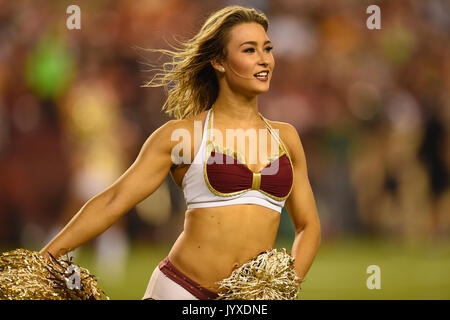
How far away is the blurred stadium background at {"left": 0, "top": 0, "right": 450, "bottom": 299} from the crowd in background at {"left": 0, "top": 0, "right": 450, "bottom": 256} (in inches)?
0.9

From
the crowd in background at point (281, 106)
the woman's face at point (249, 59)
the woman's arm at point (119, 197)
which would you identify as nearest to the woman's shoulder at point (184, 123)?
the woman's arm at point (119, 197)

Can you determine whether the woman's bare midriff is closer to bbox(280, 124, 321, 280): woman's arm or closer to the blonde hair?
bbox(280, 124, 321, 280): woman's arm

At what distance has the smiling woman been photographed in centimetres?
342

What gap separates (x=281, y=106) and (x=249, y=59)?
780 cm

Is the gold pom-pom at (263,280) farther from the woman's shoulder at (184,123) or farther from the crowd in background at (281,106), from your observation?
the crowd in background at (281,106)

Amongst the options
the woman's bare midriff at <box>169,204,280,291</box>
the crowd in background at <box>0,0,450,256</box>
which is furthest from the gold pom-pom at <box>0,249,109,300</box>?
the crowd in background at <box>0,0,450,256</box>

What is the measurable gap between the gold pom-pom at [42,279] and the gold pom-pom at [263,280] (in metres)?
0.60

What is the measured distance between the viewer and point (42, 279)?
10.7ft

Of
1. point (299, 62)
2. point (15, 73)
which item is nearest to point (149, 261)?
point (15, 73)

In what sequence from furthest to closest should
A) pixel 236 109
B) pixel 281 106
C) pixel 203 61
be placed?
pixel 281 106, pixel 203 61, pixel 236 109

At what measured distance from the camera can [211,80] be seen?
397 cm

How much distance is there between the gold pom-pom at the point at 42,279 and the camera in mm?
3213

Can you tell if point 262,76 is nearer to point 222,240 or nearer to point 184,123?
point 184,123

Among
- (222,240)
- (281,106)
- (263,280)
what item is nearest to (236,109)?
(222,240)
